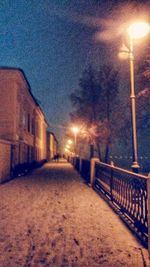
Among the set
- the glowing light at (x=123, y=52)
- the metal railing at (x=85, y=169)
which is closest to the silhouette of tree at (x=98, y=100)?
the metal railing at (x=85, y=169)

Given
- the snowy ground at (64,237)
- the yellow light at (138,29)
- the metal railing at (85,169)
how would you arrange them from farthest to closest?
1. the metal railing at (85,169)
2. the yellow light at (138,29)
3. the snowy ground at (64,237)

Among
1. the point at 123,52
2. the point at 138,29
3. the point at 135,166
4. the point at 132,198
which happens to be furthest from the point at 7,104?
the point at 132,198

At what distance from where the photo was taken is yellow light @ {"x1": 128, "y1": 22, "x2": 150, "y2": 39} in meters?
9.06

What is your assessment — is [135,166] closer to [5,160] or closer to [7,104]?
[5,160]

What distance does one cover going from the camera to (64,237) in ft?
18.7

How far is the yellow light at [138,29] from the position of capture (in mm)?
9060

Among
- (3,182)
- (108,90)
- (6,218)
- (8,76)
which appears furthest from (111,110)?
(6,218)

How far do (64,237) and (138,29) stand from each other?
6.93 meters

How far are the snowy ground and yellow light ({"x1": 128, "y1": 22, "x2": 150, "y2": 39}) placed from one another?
19.0 feet

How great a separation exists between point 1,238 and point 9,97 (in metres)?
17.2

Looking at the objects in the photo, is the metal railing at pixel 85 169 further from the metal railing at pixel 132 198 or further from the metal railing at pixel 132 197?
the metal railing at pixel 132 197

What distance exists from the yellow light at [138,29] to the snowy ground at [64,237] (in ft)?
19.0

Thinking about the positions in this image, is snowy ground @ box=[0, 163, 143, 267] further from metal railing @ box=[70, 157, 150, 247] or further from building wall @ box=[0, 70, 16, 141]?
building wall @ box=[0, 70, 16, 141]

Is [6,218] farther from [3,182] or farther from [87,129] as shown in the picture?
[87,129]
